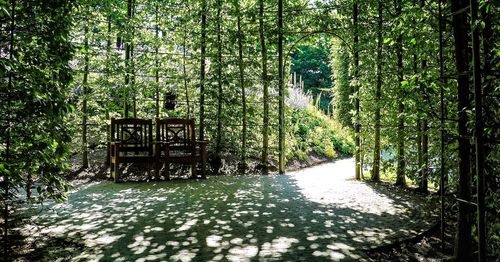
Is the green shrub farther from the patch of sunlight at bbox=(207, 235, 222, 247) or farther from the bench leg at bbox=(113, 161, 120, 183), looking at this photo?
the patch of sunlight at bbox=(207, 235, 222, 247)

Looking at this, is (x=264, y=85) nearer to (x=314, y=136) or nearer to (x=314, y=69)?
(x=314, y=136)

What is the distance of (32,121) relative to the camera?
283 centimetres

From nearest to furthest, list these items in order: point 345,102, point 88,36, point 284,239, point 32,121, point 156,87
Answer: point 32,121
point 284,239
point 88,36
point 156,87
point 345,102

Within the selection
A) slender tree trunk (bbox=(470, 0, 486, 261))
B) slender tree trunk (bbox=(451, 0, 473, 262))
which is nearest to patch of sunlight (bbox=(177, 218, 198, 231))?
slender tree trunk (bbox=(451, 0, 473, 262))

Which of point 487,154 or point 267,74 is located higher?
point 267,74

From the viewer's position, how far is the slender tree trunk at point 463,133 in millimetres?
2875

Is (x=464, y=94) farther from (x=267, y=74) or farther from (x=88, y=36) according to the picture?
(x=88, y=36)

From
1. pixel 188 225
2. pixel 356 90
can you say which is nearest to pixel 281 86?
pixel 356 90

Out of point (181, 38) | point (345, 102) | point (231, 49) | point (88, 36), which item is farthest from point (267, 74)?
point (345, 102)

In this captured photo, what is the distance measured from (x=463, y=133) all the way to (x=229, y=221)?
8.85ft

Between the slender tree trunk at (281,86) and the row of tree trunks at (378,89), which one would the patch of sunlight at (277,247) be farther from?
the slender tree trunk at (281,86)

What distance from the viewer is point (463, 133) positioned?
9.48 ft

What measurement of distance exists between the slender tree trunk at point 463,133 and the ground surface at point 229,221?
789mm

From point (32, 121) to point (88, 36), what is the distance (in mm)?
5601
